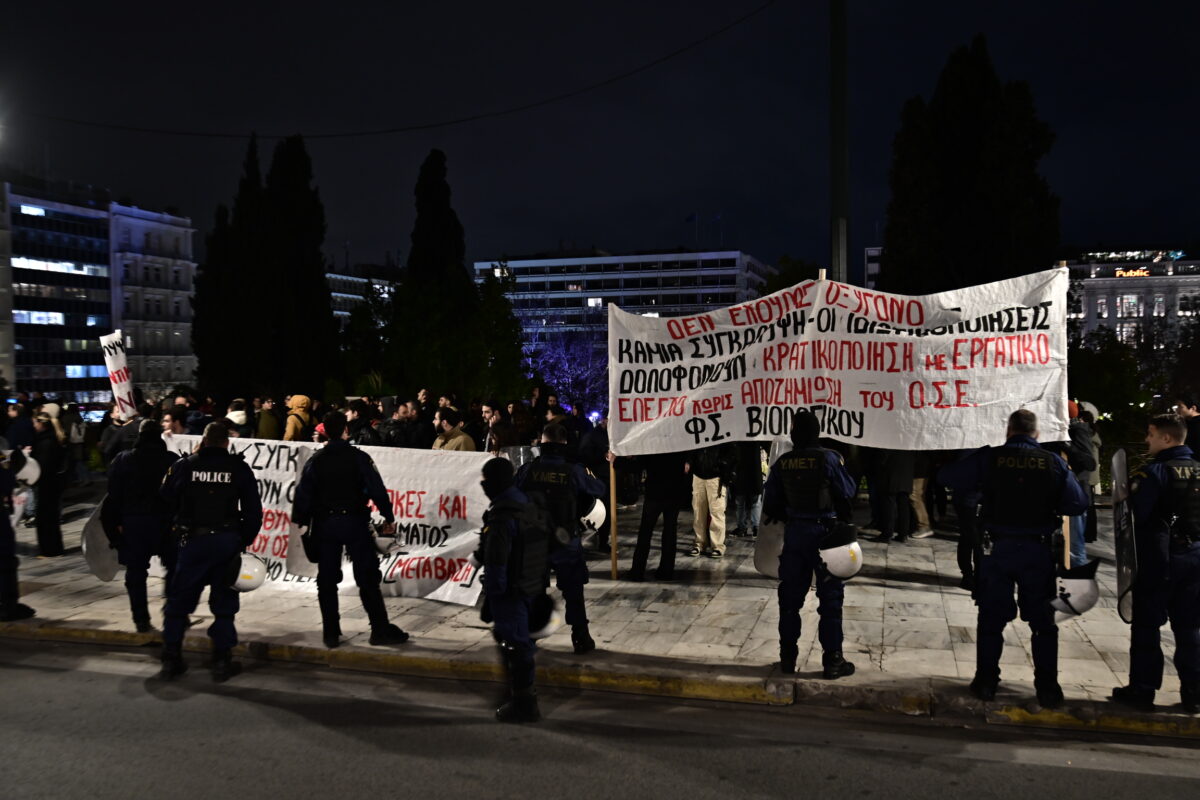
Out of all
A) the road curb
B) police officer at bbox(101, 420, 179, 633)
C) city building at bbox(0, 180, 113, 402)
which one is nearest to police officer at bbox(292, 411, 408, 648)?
the road curb

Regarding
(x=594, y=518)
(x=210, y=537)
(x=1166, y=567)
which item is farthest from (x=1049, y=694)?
(x=210, y=537)

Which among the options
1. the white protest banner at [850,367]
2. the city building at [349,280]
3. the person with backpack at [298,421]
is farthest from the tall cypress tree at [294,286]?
the city building at [349,280]

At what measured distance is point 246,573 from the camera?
7.52 meters

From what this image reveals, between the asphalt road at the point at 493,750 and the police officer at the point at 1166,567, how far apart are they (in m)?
0.41

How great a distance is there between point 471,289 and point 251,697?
3761 cm

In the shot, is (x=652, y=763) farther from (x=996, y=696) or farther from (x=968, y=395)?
(x=968, y=395)

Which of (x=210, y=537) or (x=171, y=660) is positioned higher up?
(x=210, y=537)

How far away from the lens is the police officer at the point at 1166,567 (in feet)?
19.5

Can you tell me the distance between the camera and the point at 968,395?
9.18 m

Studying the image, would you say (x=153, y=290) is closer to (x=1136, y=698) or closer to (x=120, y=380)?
(x=120, y=380)

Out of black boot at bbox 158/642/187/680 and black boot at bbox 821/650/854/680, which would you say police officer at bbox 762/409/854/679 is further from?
black boot at bbox 158/642/187/680

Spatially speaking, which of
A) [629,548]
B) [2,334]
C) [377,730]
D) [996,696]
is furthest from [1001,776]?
[2,334]

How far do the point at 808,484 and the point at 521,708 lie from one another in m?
2.42

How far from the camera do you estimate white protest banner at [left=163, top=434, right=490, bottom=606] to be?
9609 mm
